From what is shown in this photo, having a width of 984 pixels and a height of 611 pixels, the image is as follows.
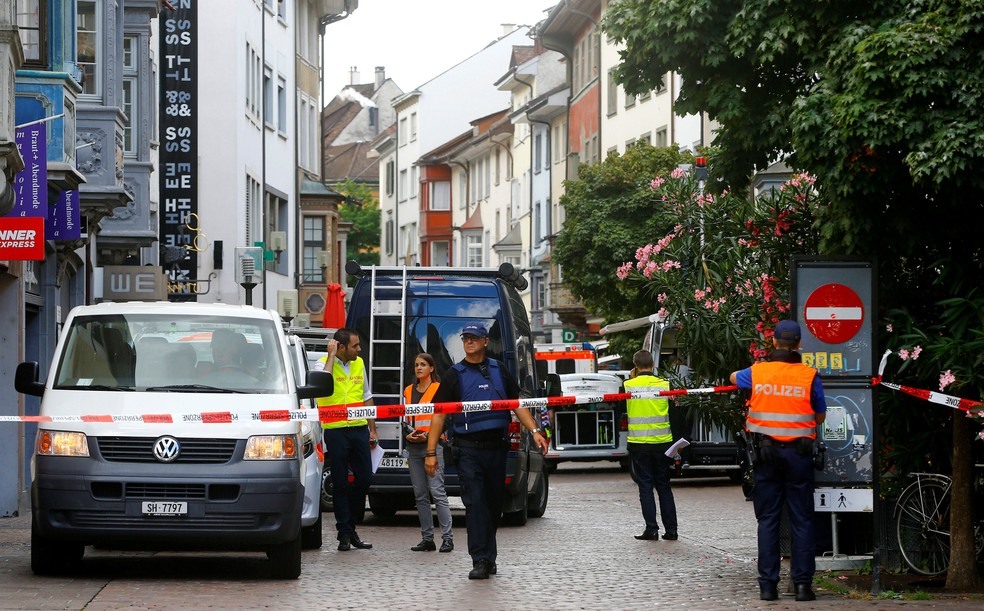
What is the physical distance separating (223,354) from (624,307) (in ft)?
104

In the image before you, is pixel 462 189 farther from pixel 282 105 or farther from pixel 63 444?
pixel 63 444

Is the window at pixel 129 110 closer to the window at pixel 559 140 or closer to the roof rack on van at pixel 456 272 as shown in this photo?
the roof rack on van at pixel 456 272

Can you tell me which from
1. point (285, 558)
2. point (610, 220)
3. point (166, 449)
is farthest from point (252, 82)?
point (166, 449)

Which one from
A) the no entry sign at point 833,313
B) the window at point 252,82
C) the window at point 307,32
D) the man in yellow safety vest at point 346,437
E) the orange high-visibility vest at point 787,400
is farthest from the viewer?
the window at point 307,32

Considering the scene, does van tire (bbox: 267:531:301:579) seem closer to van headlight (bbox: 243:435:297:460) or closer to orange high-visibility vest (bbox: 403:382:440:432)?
van headlight (bbox: 243:435:297:460)

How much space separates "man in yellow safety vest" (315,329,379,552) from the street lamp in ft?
77.4

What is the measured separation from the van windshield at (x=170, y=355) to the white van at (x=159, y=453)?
11mm

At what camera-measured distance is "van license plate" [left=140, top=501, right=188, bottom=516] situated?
12.7m

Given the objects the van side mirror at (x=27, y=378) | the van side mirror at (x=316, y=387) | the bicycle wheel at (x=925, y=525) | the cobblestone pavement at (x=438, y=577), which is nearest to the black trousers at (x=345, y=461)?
the cobblestone pavement at (x=438, y=577)

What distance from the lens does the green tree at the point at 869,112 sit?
1179 centimetres

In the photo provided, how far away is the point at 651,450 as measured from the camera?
18641 mm

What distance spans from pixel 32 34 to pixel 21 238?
4.54 m

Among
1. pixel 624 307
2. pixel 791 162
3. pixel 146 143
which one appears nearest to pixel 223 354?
pixel 791 162

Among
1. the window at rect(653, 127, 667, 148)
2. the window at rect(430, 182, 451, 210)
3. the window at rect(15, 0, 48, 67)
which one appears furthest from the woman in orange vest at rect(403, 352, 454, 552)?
the window at rect(430, 182, 451, 210)
